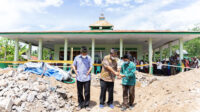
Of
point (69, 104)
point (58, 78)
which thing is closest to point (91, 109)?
point (69, 104)

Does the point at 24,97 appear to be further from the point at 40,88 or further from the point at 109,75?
the point at 109,75

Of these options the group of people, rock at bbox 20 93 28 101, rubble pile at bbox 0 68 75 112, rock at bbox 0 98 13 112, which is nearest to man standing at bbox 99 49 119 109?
the group of people

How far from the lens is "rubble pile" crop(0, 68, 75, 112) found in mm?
3383

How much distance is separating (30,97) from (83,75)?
5.16 feet

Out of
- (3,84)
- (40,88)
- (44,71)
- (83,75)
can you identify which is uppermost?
(83,75)

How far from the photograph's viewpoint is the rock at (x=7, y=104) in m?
3.11

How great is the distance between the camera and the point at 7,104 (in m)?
3.15

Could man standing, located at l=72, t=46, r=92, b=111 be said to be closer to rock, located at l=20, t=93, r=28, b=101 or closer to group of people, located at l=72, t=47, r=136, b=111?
group of people, located at l=72, t=47, r=136, b=111

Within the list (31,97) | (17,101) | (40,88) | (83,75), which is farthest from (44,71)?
(83,75)

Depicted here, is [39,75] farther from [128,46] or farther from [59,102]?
[128,46]

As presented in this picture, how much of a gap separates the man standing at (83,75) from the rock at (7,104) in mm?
1663

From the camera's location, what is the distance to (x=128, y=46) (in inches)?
550

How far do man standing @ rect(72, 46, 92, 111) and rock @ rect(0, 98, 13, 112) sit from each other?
5.46 ft

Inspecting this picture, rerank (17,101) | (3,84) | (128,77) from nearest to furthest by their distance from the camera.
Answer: (17,101)
(128,77)
(3,84)
